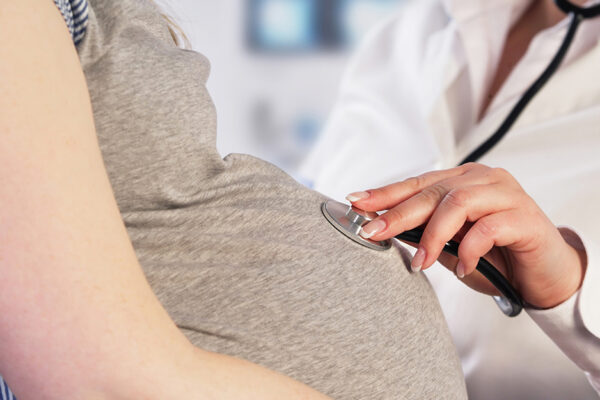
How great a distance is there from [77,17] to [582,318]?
2.01 feet

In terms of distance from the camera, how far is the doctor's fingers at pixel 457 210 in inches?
24.5

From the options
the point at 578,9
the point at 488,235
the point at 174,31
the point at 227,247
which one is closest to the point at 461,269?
the point at 488,235

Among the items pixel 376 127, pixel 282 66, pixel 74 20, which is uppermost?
pixel 74 20

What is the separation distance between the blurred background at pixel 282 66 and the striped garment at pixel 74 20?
3102 millimetres

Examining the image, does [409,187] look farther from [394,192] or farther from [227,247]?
[227,247]

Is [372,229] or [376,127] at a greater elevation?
[372,229]

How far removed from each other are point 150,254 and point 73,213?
0.15 metres

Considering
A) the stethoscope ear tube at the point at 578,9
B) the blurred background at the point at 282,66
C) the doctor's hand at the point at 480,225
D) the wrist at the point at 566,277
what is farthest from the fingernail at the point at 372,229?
the blurred background at the point at 282,66

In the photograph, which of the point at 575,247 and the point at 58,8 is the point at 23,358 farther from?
the point at 575,247

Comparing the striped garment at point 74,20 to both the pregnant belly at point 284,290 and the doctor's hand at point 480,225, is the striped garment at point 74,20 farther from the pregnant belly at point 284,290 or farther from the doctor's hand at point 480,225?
the doctor's hand at point 480,225

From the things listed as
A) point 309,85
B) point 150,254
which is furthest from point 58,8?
point 309,85

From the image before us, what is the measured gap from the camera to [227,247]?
0.54 metres

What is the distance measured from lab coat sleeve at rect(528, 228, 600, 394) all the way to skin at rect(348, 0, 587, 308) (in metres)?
0.01

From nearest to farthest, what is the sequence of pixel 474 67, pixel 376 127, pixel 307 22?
pixel 474 67
pixel 376 127
pixel 307 22
